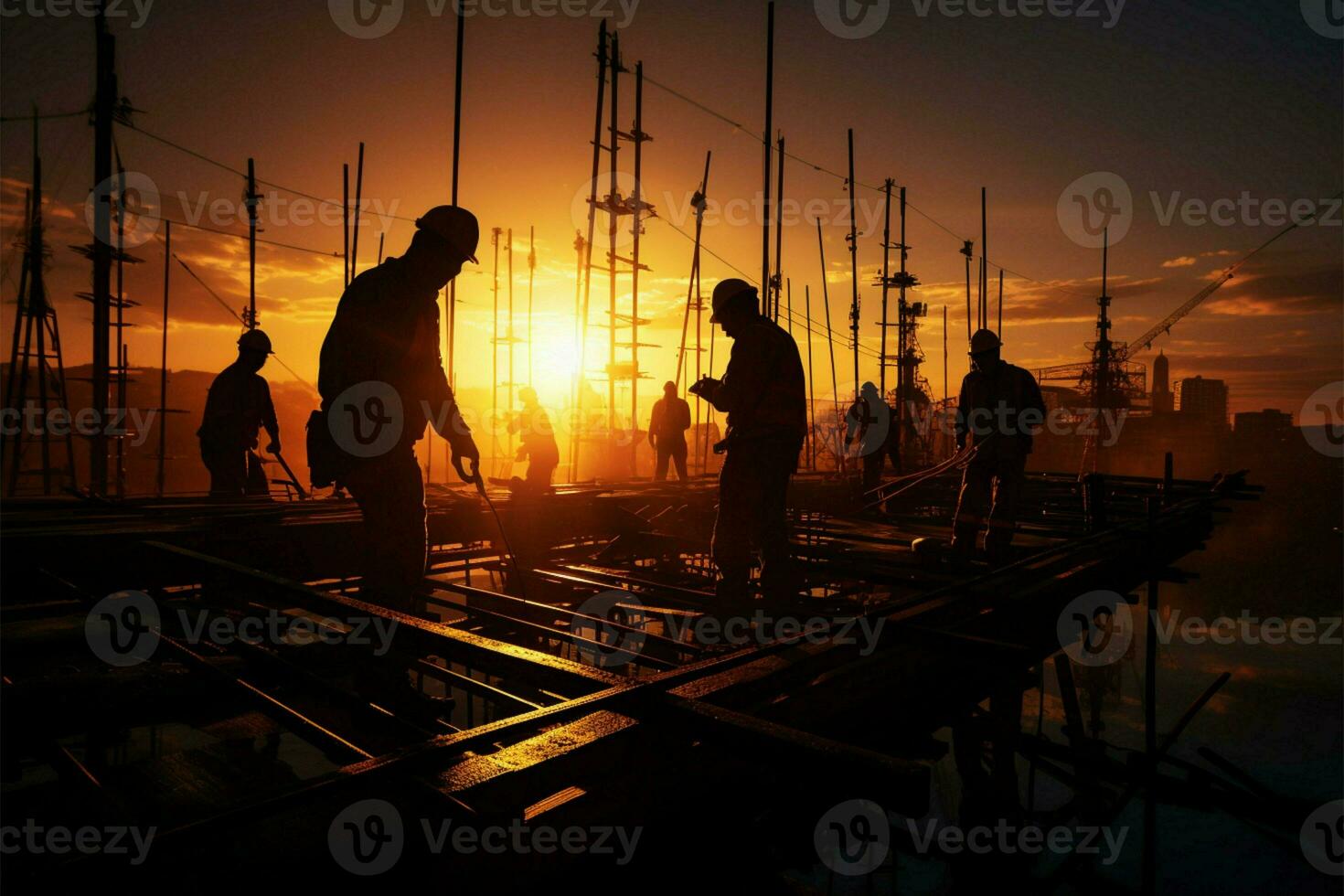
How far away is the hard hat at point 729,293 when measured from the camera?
485cm

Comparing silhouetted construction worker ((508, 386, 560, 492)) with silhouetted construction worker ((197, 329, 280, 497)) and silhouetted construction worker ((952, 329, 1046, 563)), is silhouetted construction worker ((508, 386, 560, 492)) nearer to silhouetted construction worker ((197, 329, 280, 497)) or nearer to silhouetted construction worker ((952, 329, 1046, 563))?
silhouetted construction worker ((197, 329, 280, 497))

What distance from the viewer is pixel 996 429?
264 inches

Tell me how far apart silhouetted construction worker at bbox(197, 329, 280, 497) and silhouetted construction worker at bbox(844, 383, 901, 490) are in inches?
418

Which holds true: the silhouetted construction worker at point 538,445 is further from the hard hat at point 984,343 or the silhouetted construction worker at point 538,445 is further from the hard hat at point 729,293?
the hard hat at point 984,343

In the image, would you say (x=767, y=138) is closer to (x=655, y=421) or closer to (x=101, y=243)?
(x=655, y=421)

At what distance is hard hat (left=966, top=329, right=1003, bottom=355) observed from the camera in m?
6.66

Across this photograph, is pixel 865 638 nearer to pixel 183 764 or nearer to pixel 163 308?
pixel 183 764

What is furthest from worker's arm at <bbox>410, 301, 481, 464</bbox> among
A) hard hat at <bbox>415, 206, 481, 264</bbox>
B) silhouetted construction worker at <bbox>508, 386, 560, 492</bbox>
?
silhouetted construction worker at <bbox>508, 386, 560, 492</bbox>

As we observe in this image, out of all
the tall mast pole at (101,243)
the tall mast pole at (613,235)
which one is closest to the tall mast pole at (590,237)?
the tall mast pole at (613,235)

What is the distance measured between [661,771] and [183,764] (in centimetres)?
230

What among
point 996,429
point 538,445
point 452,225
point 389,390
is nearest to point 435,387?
point 389,390

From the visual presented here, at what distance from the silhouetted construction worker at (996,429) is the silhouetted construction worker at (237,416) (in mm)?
8706

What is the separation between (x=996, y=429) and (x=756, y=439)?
3412mm

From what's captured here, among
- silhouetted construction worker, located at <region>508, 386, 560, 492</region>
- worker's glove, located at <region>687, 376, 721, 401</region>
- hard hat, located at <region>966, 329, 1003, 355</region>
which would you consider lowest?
silhouetted construction worker, located at <region>508, 386, 560, 492</region>
